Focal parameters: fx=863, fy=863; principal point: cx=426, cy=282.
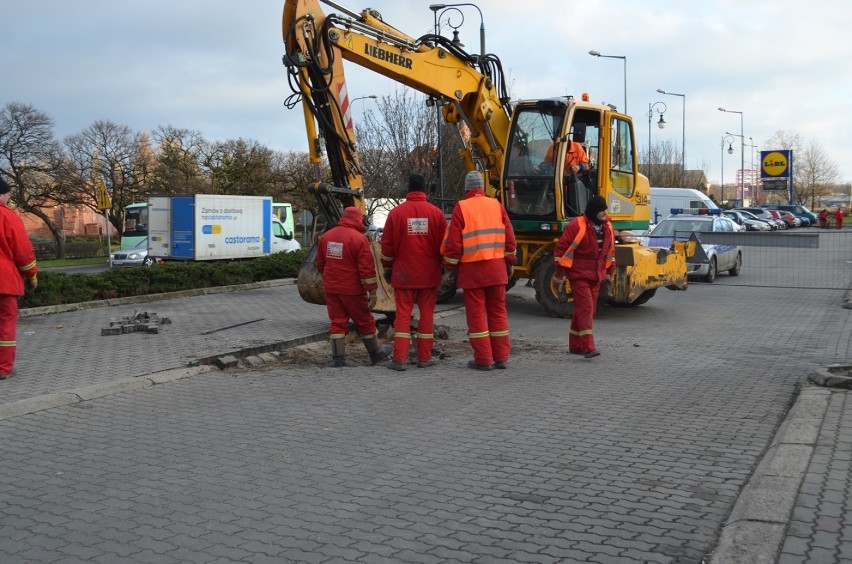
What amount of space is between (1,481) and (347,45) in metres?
7.35

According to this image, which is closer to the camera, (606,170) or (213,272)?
(606,170)

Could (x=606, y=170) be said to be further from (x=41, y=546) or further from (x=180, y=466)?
(x=41, y=546)

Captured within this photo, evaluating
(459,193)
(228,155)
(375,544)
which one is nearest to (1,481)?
(375,544)

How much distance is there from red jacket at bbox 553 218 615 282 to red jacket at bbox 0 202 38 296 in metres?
5.77

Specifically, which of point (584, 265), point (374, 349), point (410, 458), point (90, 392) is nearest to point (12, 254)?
point (90, 392)

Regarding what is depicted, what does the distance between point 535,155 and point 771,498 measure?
1032cm

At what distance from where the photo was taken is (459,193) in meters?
27.2

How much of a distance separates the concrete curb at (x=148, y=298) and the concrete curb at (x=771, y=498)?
1218 cm

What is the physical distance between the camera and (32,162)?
4394 centimetres

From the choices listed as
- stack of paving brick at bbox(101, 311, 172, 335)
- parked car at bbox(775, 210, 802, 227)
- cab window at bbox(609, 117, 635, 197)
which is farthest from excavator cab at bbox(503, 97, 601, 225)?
parked car at bbox(775, 210, 802, 227)

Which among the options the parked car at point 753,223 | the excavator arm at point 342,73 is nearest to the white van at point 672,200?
the parked car at point 753,223

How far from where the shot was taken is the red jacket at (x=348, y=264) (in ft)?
30.5

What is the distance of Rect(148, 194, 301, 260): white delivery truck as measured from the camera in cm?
2998

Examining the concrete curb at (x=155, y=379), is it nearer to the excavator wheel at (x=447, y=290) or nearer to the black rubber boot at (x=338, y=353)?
the black rubber boot at (x=338, y=353)
